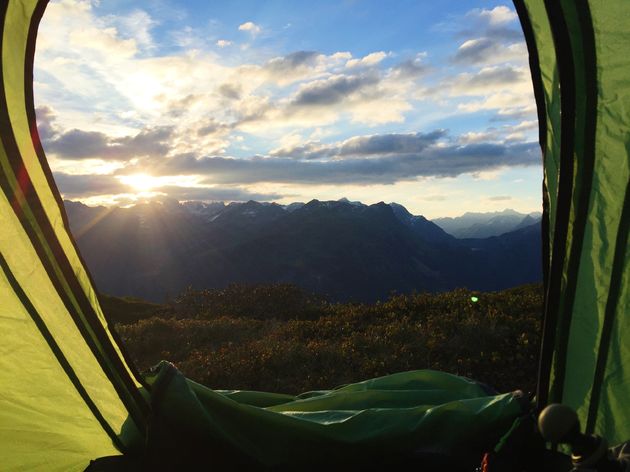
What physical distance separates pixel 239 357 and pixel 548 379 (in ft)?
21.6

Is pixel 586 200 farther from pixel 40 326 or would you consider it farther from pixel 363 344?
pixel 363 344

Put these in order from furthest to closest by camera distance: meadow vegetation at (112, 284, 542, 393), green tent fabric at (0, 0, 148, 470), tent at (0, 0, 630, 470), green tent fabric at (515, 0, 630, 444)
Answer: meadow vegetation at (112, 284, 542, 393) < green tent fabric at (0, 0, 148, 470) < tent at (0, 0, 630, 470) < green tent fabric at (515, 0, 630, 444)

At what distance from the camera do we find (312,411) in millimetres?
5340

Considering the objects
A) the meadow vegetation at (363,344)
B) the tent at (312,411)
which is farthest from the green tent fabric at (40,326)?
the meadow vegetation at (363,344)

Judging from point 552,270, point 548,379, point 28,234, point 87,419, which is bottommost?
point 87,419

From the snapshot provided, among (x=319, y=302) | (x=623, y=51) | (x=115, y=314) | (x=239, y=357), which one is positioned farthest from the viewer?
(x=115, y=314)

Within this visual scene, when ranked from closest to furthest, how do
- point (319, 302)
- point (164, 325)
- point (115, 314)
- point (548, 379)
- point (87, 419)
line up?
point (548, 379), point (87, 419), point (164, 325), point (319, 302), point (115, 314)

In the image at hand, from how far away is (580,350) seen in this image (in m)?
4.12

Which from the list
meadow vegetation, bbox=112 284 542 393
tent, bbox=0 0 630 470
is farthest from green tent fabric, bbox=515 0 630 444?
meadow vegetation, bbox=112 284 542 393

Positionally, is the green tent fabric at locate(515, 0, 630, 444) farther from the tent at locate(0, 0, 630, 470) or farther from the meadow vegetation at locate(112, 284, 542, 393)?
the meadow vegetation at locate(112, 284, 542, 393)

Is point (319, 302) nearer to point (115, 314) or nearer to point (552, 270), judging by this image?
point (115, 314)

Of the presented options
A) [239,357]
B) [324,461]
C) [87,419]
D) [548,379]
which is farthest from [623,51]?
[239,357]

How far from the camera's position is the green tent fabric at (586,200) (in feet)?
11.3

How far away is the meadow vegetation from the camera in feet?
28.7
